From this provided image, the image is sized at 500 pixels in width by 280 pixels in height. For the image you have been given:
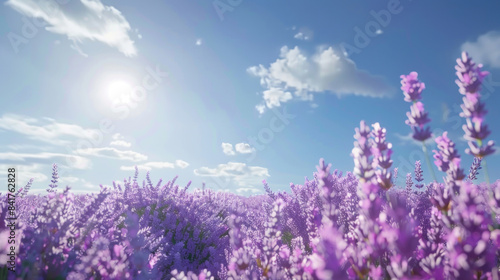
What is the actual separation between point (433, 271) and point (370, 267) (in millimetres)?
256

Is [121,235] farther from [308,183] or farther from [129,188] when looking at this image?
[308,183]

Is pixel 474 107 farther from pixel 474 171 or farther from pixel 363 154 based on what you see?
pixel 474 171

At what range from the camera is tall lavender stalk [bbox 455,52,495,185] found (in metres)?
1.54

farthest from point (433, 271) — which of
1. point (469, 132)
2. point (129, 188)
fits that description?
point (129, 188)

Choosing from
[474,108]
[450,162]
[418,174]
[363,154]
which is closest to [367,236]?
[363,154]

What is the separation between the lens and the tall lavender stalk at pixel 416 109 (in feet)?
5.47

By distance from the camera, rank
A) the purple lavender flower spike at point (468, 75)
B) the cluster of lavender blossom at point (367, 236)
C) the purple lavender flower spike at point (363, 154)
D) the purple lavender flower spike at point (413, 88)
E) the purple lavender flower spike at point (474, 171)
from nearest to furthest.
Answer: the cluster of lavender blossom at point (367, 236)
the purple lavender flower spike at point (363, 154)
the purple lavender flower spike at point (468, 75)
the purple lavender flower spike at point (413, 88)
the purple lavender flower spike at point (474, 171)

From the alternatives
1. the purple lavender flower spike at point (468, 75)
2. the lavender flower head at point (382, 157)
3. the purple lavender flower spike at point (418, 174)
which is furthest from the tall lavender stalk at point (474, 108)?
the purple lavender flower spike at point (418, 174)

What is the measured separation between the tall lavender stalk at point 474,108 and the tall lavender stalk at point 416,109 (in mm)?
179

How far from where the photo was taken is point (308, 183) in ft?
19.5

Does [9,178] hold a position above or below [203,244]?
above

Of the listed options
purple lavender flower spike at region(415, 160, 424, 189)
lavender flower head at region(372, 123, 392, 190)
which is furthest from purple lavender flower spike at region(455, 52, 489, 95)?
purple lavender flower spike at region(415, 160, 424, 189)

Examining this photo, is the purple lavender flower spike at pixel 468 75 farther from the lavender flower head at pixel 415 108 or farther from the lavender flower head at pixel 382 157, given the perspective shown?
the lavender flower head at pixel 382 157

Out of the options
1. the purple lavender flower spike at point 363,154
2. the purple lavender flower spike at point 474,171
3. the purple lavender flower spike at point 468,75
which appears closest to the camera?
the purple lavender flower spike at point 363,154
